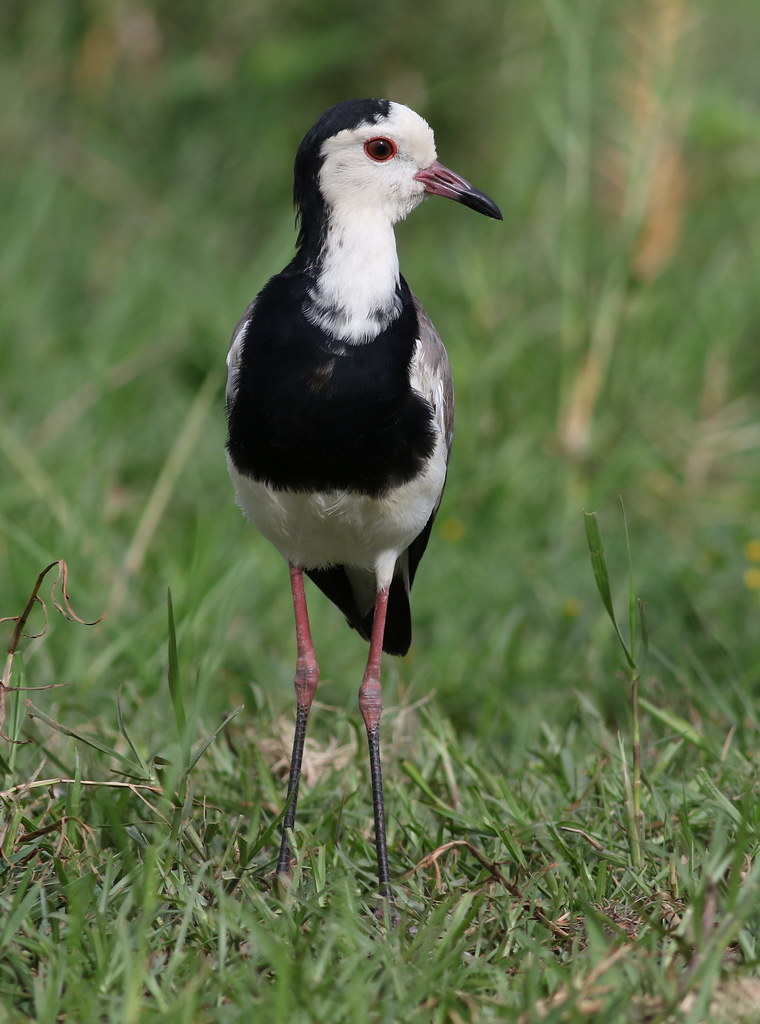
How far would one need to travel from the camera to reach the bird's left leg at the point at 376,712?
10.4 ft

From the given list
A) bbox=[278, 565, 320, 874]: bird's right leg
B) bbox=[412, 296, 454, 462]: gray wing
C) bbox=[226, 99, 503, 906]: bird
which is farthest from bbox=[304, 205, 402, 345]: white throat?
bbox=[278, 565, 320, 874]: bird's right leg

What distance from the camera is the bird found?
10.6 feet

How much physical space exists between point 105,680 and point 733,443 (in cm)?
334

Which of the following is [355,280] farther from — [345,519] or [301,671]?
[301,671]

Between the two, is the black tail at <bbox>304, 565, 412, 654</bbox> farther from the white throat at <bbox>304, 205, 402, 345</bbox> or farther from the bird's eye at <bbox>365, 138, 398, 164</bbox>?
the bird's eye at <bbox>365, 138, 398, 164</bbox>

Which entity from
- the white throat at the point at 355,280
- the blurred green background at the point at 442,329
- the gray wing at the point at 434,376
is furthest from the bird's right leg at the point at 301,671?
the white throat at the point at 355,280

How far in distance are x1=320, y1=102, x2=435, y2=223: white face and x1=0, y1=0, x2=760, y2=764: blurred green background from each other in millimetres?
1147

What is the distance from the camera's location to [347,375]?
10.6 feet

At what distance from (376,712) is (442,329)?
3.54m

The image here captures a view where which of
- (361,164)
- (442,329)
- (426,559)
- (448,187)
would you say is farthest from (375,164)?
(442,329)

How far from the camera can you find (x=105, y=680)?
412 cm

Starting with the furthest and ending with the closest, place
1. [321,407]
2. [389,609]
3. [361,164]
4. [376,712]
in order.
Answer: [389,609] < [376,712] < [361,164] < [321,407]

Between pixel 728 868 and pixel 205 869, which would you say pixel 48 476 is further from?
pixel 728 868

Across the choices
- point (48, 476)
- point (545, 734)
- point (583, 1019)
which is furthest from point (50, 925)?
point (48, 476)
